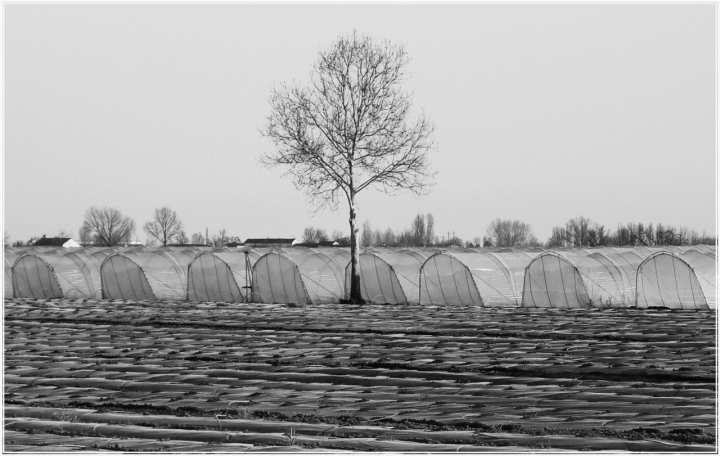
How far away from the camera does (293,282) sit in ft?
71.5

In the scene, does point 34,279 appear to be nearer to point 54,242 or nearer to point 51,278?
point 51,278

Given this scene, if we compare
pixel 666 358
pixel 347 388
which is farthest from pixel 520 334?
pixel 347 388

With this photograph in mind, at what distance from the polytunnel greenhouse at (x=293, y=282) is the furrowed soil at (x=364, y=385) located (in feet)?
19.8

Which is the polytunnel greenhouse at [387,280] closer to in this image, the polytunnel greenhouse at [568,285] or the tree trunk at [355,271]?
the tree trunk at [355,271]

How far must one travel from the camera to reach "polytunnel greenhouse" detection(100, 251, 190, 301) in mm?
23406

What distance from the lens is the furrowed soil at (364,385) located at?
6.42m

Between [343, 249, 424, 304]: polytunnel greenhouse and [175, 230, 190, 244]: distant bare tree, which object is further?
[175, 230, 190, 244]: distant bare tree

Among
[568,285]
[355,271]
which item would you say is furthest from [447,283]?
[568,285]

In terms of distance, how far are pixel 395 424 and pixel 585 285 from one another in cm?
1380

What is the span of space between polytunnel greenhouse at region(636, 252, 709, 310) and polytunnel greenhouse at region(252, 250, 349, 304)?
8.31 m

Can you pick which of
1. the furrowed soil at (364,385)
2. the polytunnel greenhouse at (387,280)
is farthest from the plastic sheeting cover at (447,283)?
the furrowed soil at (364,385)

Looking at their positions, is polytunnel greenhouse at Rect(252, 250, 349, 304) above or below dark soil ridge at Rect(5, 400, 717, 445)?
above

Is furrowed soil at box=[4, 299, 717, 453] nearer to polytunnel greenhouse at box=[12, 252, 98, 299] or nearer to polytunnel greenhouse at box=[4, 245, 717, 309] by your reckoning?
polytunnel greenhouse at box=[4, 245, 717, 309]

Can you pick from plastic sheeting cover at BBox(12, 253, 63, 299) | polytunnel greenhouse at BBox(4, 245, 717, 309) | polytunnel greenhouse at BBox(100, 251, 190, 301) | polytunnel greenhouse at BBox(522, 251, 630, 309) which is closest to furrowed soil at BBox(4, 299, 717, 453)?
polytunnel greenhouse at BBox(4, 245, 717, 309)
